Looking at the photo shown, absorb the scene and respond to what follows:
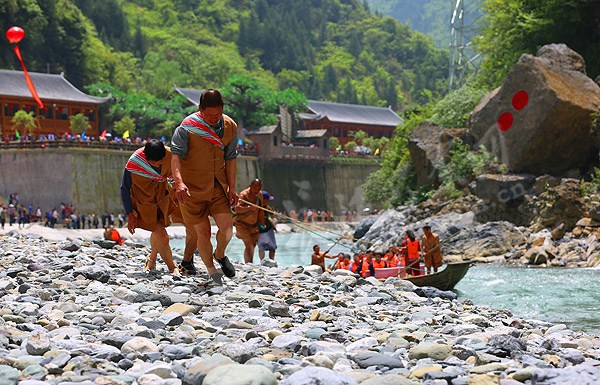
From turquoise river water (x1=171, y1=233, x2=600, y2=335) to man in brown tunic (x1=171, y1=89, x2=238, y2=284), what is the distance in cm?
418

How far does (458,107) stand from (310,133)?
84.4ft

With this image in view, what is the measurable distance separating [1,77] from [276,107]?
1938 cm

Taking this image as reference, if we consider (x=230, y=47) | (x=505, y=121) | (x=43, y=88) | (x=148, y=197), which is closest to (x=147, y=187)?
(x=148, y=197)

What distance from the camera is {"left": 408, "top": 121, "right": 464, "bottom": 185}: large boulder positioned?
23359 mm

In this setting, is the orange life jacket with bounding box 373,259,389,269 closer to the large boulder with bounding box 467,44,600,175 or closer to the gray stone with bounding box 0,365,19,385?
the gray stone with bounding box 0,365,19,385

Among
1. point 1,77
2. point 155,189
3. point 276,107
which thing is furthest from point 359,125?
point 155,189

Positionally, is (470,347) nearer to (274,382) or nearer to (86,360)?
(274,382)

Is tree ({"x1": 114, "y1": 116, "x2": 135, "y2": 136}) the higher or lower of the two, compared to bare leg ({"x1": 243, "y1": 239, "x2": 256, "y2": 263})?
higher

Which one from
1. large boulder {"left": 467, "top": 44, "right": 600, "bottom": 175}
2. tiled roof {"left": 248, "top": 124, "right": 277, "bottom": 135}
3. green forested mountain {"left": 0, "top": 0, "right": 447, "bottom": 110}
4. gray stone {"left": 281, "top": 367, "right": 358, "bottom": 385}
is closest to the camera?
gray stone {"left": 281, "top": 367, "right": 358, "bottom": 385}

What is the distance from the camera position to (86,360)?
10.8 feet

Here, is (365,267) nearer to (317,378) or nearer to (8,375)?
(317,378)

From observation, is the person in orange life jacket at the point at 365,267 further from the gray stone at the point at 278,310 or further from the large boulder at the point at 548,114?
the large boulder at the point at 548,114

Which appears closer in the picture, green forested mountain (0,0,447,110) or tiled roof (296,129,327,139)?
green forested mountain (0,0,447,110)

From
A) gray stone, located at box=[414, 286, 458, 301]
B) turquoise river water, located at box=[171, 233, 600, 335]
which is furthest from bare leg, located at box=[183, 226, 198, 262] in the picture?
turquoise river water, located at box=[171, 233, 600, 335]
